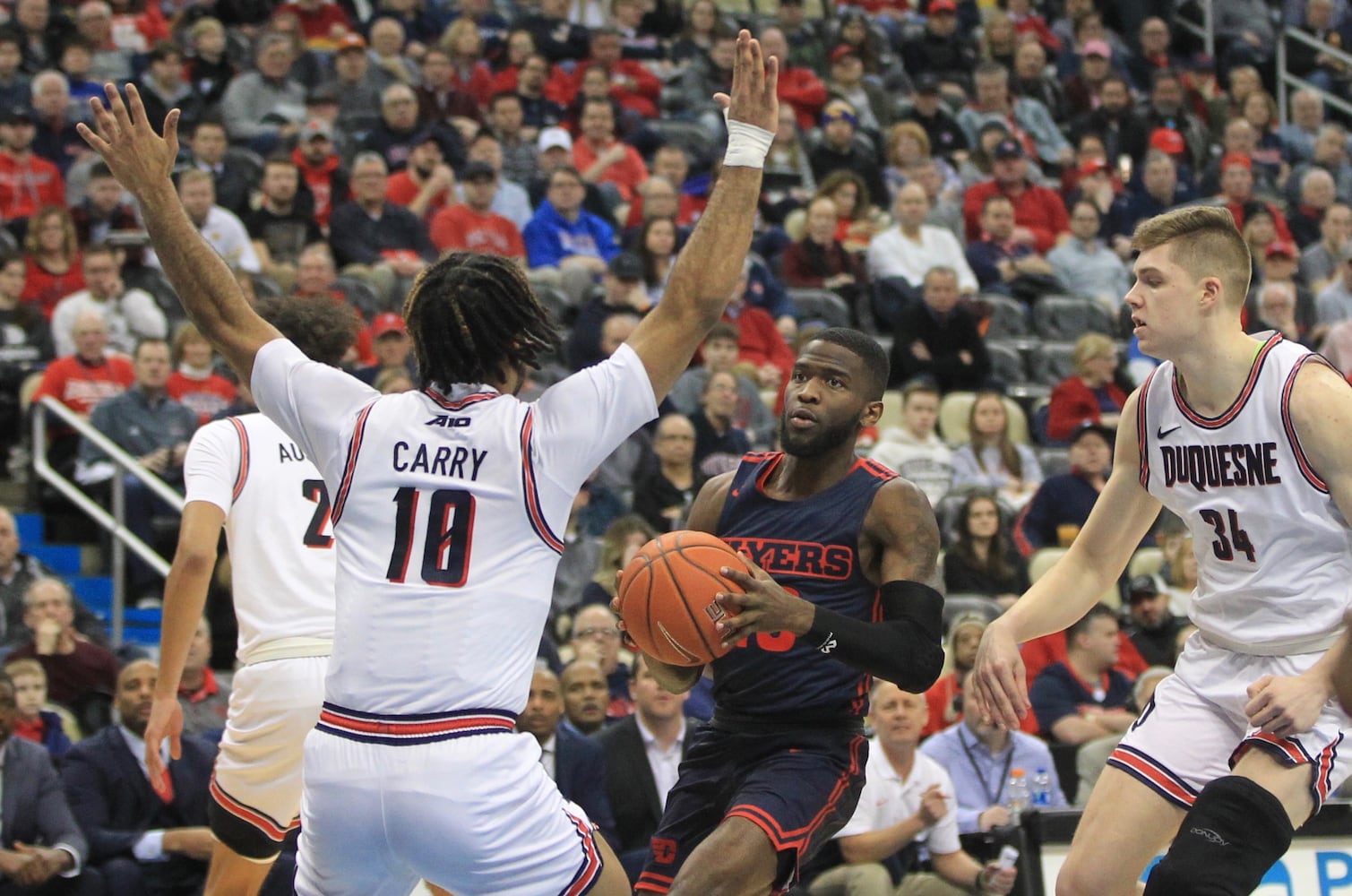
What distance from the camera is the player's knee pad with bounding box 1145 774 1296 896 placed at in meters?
4.55

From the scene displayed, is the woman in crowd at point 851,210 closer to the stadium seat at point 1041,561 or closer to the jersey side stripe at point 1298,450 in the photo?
the stadium seat at point 1041,561

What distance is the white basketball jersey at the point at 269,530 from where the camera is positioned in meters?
5.86

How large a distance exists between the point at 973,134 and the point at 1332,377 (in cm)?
1309

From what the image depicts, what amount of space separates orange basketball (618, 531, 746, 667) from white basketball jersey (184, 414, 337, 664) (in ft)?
5.27

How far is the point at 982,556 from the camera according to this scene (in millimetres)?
10555

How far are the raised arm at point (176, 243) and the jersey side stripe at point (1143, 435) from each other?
99.4 inches

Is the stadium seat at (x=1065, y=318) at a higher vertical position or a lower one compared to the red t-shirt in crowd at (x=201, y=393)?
higher

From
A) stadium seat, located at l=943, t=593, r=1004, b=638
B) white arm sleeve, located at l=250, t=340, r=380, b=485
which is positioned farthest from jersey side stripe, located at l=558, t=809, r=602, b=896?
stadium seat, located at l=943, t=593, r=1004, b=638

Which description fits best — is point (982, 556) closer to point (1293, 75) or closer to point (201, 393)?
point (201, 393)

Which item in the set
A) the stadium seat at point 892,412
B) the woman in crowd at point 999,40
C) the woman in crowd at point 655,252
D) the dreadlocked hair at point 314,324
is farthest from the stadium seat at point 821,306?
the dreadlocked hair at point 314,324

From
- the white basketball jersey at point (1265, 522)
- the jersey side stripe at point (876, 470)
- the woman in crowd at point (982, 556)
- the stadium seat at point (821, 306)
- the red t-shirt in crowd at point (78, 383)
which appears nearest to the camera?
the white basketball jersey at point (1265, 522)

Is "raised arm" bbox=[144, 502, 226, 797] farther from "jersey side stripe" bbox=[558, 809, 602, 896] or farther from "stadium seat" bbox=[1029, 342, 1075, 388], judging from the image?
"stadium seat" bbox=[1029, 342, 1075, 388]

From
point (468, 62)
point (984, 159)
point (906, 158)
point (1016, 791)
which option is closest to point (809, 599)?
point (1016, 791)

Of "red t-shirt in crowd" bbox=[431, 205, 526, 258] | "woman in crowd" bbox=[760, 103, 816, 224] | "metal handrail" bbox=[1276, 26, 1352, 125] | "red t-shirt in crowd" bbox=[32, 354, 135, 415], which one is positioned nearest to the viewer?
"red t-shirt in crowd" bbox=[32, 354, 135, 415]
